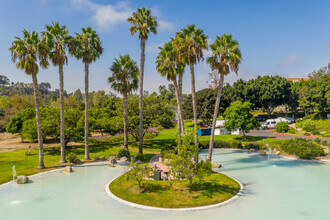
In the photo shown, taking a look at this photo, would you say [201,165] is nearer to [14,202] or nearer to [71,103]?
[14,202]

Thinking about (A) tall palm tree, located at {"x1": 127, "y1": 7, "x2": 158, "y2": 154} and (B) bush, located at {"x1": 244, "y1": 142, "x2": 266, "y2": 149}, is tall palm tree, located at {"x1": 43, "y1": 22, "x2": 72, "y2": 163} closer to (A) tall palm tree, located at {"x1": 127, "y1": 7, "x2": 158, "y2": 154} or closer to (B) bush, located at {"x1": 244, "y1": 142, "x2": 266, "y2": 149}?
(A) tall palm tree, located at {"x1": 127, "y1": 7, "x2": 158, "y2": 154}

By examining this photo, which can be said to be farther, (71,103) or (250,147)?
(71,103)

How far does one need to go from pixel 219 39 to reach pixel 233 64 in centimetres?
343

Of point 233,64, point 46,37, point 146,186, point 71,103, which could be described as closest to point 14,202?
point 146,186

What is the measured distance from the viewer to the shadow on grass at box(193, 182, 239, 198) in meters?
17.4

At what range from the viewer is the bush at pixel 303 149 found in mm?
28750

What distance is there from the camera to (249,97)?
79.9 metres

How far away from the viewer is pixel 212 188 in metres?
18.3

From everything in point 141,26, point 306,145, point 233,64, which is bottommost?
point 306,145

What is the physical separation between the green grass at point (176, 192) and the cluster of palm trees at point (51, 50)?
13555 mm

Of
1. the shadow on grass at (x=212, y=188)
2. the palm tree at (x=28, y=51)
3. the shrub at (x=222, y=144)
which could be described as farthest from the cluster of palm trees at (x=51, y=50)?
the shrub at (x=222, y=144)

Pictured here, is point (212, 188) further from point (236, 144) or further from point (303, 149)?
point (236, 144)

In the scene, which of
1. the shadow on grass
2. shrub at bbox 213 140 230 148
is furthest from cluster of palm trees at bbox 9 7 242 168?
shrub at bbox 213 140 230 148

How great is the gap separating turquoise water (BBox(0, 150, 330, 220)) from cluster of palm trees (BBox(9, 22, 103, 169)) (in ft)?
23.9
